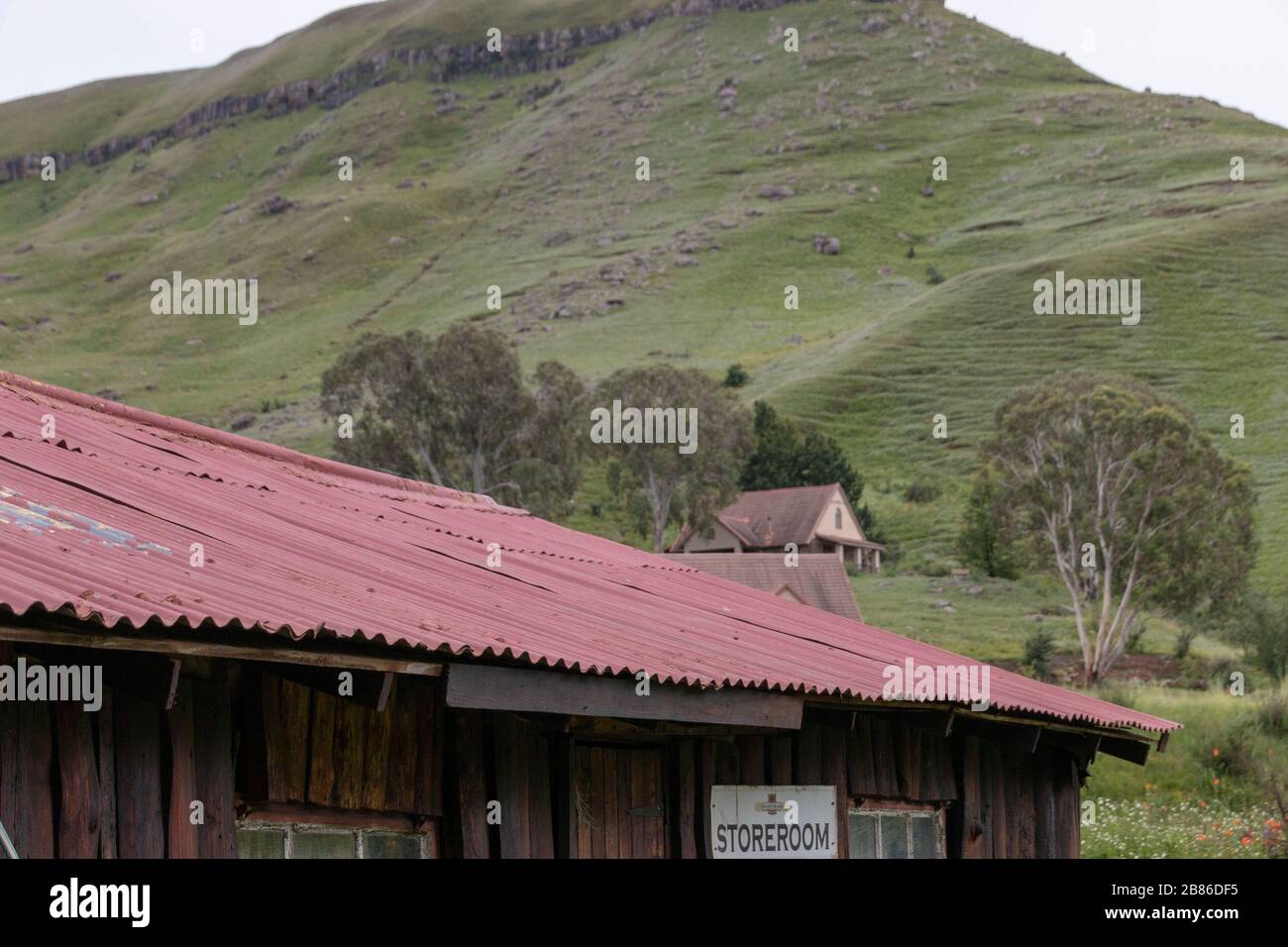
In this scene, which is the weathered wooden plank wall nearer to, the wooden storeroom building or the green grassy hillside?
the wooden storeroom building

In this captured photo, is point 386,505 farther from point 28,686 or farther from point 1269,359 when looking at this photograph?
point 1269,359

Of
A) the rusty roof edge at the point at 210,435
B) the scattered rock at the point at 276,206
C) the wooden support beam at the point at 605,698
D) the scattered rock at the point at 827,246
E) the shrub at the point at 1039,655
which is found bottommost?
the shrub at the point at 1039,655

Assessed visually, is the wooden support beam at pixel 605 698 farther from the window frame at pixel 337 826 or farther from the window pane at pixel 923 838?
the window pane at pixel 923 838

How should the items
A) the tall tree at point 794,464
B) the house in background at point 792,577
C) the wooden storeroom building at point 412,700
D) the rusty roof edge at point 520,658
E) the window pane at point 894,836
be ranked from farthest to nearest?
the tall tree at point 794,464
the house in background at point 792,577
the window pane at point 894,836
the wooden storeroom building at point 412,700
the rusty roof edge at point 520,658

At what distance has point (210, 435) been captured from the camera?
1294 centimetres

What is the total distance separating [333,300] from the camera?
125688mm

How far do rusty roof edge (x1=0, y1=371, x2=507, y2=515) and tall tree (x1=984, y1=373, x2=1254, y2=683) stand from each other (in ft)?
105

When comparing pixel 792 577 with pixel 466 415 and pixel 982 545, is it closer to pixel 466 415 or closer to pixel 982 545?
pixel 982 545

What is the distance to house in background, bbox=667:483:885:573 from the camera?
201 feet

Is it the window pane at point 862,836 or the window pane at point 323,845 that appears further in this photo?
the window pane at point 862,836

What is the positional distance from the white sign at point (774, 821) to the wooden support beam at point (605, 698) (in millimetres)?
1153

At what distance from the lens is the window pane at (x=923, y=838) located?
10.7 meters

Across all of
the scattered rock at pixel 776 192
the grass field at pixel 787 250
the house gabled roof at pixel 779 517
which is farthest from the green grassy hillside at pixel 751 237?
the house gabled roof at pixel 779 517
